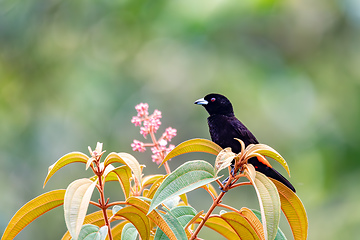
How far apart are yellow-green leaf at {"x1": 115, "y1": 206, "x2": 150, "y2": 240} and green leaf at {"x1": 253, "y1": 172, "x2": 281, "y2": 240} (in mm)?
→ 283

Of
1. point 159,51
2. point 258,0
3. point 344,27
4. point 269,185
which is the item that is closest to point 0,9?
point 159,51

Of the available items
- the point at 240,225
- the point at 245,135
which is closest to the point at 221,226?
the point at 240,225

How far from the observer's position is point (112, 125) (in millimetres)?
6500

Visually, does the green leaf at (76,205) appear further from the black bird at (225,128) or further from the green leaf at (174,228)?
the black bird at (225,128)

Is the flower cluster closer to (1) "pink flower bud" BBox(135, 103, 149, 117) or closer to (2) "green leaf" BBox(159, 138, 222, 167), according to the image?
(1) "pink flower bud" BBox(135, 103, 149, 117)

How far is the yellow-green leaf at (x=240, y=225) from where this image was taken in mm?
1176

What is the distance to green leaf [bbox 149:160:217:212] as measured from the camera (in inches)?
38.4

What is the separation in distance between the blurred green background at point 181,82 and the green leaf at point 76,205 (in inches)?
191

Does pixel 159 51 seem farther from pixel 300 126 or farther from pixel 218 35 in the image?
pixel 300 126

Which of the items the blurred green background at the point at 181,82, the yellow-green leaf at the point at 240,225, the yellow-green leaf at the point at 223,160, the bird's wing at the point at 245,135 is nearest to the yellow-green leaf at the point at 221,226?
the yellow-green leaf at the point at 240,225

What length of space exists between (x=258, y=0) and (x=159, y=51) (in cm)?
183

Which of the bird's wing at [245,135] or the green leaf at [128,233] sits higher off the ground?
the bird's wing at [245,135]

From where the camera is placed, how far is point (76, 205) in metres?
0.95

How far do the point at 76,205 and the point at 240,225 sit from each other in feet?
1.51
